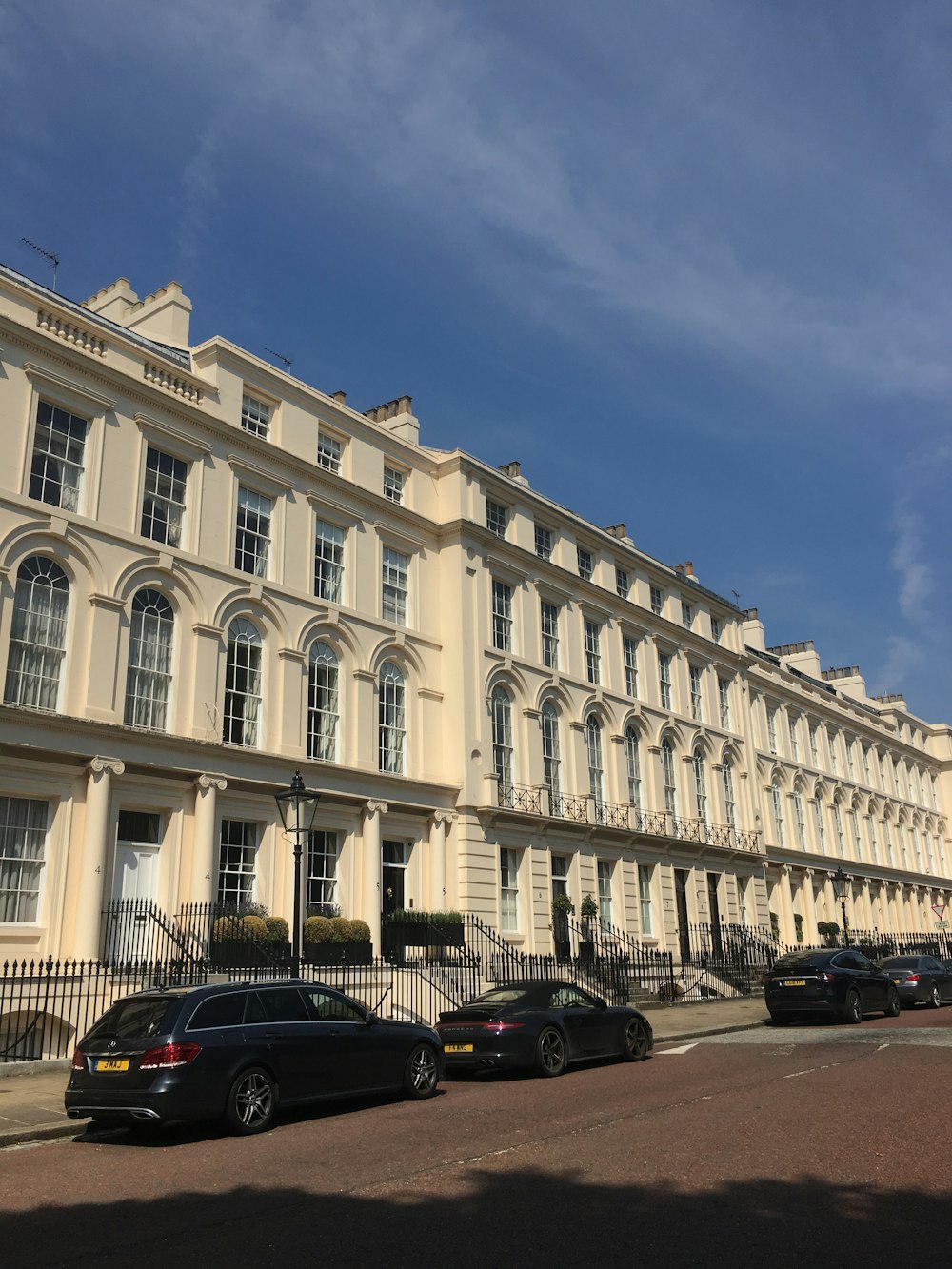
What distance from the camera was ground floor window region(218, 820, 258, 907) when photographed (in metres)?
22.2

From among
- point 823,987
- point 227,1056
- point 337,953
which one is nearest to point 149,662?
point 337,953

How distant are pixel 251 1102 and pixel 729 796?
33152 mm

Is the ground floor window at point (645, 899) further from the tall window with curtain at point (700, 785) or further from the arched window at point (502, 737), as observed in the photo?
the arched window at point (502, 737)

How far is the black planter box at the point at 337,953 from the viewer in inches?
856

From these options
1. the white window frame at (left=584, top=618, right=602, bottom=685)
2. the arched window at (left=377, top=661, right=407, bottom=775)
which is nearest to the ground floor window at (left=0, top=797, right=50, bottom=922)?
the arched window at (left=377, top=661, right=407, bottom=775)

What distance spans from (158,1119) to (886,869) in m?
52.8

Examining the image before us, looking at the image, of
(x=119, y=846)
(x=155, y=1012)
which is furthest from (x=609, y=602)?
(x=155, y=1012)

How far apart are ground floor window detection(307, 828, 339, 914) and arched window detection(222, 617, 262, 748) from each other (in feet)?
9.09

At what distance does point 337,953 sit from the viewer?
22.2 m

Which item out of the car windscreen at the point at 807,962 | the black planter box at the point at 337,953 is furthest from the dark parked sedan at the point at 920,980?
the black planter box at the point at 337,953

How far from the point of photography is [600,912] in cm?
3256

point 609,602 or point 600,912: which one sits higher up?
point 609,602

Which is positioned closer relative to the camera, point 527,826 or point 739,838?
point 527,826

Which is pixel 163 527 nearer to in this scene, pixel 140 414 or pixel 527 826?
pixel 140 414
